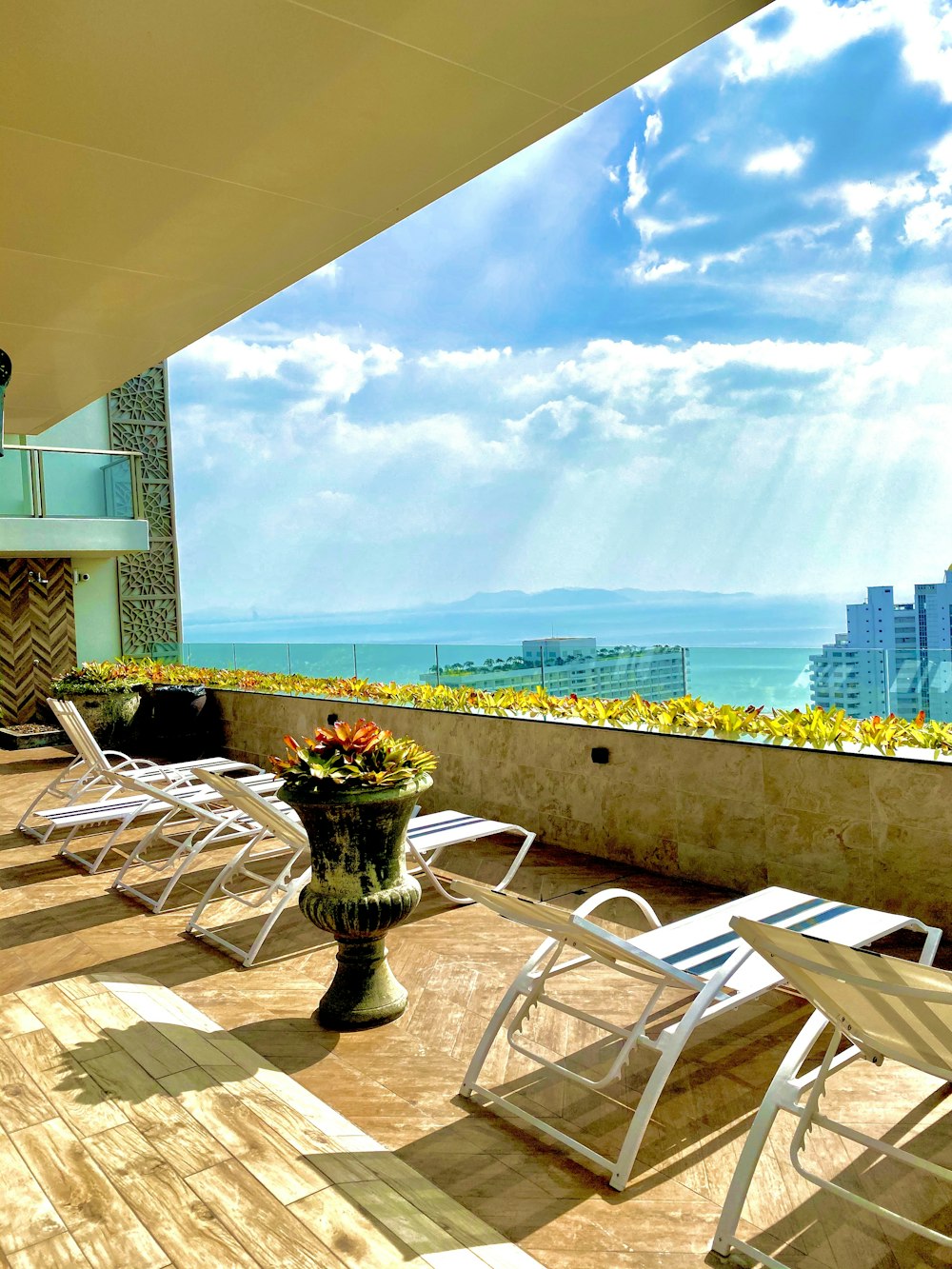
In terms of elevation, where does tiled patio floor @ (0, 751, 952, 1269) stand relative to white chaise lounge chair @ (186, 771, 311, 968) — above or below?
below

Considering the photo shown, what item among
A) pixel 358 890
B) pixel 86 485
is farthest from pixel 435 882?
pixel 86 485

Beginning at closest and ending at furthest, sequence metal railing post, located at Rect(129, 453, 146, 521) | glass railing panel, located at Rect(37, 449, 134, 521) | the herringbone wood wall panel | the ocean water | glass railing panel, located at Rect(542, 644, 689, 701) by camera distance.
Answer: glass railing panel, located at Rect(542, 644, 689, 701)
glass railing panel, located at Rect(37, 449, 134, 521)
metal railing post, located at Rect(129, 453, 146, 521)
the herringbone wood wall panel
the ocean water

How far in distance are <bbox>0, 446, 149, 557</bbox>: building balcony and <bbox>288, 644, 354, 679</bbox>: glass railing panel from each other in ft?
14.4

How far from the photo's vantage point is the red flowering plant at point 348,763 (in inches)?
149

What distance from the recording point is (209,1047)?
2.98 metres

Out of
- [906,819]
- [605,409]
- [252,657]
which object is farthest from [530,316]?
[906,819]

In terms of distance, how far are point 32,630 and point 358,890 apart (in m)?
12.8

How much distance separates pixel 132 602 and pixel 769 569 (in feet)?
195

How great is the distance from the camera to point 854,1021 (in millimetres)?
2500

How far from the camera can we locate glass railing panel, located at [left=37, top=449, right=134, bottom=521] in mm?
12945

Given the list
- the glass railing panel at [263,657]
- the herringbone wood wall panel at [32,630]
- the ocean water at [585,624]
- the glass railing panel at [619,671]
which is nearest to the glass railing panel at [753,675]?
the glass railing panel at [619,671]

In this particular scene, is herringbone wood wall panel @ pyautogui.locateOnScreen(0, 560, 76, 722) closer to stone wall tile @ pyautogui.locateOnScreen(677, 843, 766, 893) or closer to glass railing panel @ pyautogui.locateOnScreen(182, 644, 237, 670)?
glass railing panel @ pyautogui.locateOnScreen(182, 644, 237, 670)

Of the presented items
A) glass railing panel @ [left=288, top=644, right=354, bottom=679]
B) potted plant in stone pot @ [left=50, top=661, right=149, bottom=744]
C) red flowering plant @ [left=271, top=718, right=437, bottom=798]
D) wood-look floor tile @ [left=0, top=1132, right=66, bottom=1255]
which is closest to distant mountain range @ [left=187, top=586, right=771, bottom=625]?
potted plant in stone pot @ [left=50, top=661, right=149, bottom=744]

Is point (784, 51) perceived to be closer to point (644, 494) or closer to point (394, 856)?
point (644, 494)
